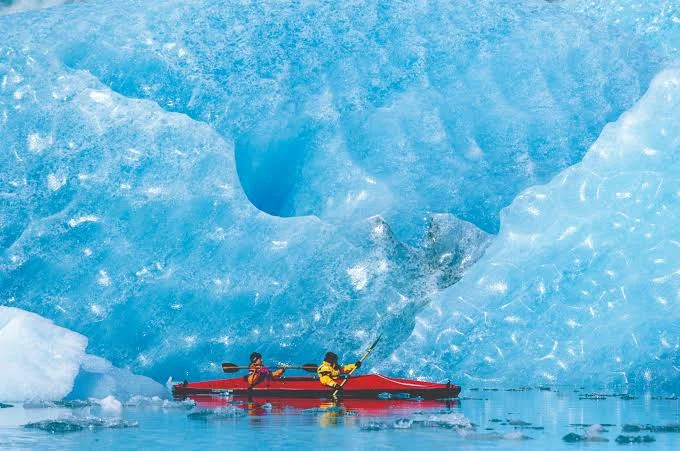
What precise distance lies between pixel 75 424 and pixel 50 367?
4246 millimetres

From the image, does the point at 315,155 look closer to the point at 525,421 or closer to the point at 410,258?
the point at 410,258

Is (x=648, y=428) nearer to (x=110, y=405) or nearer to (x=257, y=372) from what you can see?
(x=257, y=372)

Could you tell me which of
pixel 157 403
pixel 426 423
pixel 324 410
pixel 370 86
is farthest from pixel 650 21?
pixel 426 423

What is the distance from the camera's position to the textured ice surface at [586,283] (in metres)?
16.6

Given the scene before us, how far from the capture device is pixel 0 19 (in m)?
21.0

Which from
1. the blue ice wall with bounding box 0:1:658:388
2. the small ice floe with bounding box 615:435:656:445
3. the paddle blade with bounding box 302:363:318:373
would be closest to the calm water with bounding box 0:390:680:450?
the small ice floe with bounding box 615:435:656:445

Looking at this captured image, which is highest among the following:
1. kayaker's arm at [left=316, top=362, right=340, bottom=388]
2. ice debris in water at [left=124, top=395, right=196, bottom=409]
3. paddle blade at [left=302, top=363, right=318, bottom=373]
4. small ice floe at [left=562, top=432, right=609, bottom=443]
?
paddle blade at [left=302, top=363, right=318, bottom=373]

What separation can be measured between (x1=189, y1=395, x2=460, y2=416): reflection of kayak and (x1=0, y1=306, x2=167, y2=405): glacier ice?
1.12m

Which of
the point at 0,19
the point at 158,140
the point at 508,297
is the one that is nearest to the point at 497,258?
the point at 508,297

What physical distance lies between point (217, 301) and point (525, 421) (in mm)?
6828

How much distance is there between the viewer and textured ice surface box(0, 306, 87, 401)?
1538cm

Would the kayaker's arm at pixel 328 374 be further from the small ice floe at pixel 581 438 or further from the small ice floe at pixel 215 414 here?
the small ice floe at pixel 581 438

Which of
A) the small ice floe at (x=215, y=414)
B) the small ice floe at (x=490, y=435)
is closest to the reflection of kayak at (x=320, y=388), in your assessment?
the small ice floe at (x=215, y=414)

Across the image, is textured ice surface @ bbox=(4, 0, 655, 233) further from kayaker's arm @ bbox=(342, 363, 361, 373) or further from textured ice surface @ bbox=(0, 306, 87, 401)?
textured ice surface @ bbox=(0, 306, 87, 401)
